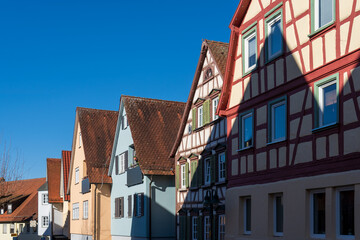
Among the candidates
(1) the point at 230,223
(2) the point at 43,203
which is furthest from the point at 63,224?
(1) the point at 230,223

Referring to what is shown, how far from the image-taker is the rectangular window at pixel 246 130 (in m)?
17.4

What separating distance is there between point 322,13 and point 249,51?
160 inches

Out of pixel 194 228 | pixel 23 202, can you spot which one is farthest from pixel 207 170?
pixel 23 202

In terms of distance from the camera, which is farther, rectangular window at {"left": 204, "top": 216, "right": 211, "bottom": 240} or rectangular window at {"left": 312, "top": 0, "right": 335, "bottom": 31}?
rectangular window at {"left": 204, "top": 216, "right": 211, "bottom": 240}

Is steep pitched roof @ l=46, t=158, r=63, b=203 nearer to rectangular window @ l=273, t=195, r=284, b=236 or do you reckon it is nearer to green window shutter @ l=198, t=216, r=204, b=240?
green window shutter @ l=198, t=216, r=204, b=240

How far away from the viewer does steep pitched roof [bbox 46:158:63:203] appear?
4847 cm

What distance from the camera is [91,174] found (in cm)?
3528

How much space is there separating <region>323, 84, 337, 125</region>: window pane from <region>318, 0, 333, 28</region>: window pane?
1.57 metres

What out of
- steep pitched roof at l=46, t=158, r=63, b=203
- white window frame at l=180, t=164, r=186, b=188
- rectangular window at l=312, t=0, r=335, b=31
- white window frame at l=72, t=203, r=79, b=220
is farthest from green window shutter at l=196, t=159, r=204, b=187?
steep pitched roof at l=46, t=158, r=63, b=203

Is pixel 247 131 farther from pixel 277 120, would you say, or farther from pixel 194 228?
pixel 194 228

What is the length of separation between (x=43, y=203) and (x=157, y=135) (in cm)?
2760

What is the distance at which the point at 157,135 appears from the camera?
31078mm

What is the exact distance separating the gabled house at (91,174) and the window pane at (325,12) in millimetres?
23289

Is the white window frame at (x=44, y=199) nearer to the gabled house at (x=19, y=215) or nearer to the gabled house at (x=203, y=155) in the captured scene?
the gabled house at (x=19, y=215)
